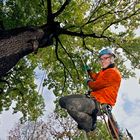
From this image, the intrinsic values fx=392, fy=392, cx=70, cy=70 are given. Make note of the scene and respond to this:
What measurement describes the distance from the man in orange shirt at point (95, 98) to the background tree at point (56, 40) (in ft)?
10.8

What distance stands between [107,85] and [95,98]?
33 centimetres

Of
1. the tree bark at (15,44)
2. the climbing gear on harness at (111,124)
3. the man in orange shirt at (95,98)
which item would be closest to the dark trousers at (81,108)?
the man in orange shirt at (95,98)

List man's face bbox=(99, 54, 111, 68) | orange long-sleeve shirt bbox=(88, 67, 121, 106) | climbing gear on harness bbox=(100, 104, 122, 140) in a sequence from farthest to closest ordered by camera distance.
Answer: man's face bbox=(99, 54, 111, 68) → orange long-sleeve shirt bbox=(88, 67, 121, 106) → climbing gear on harness bbox=(100, 104, 122, 140)

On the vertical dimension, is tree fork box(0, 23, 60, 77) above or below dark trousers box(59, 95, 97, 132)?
above

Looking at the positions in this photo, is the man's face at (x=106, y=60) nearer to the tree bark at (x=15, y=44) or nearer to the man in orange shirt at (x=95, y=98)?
the man in orange shirt at (x=95, y=98)

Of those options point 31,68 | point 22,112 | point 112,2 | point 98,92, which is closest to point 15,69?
point 31,68

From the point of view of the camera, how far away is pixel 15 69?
17125 mm

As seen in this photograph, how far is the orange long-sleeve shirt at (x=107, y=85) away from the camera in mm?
7277

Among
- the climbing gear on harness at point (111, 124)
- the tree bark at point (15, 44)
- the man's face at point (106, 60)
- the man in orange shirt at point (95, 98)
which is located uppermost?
the tree bark at point (15, 44)

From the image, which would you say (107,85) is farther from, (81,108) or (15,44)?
(15,44)

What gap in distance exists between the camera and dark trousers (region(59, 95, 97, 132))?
7059mm

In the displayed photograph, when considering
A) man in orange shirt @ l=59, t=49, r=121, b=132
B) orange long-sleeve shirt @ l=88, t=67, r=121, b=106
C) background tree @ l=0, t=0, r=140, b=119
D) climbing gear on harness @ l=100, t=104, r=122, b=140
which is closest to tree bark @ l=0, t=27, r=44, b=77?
background tree @ l=0, t=0, r=140, b=119

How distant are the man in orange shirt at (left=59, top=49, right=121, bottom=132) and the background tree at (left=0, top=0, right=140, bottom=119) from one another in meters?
3.30

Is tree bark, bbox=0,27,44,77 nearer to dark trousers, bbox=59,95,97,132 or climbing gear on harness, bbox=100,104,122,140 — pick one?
dark trousers, bbox=59,95,97,132
